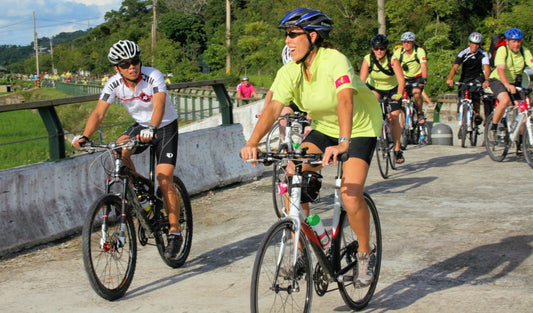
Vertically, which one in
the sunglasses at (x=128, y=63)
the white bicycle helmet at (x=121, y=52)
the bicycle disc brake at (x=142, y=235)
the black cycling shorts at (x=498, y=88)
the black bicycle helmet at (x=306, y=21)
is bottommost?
the bicycle disc brake at (x=142, y=235)

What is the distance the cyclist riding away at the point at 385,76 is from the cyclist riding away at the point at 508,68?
1682 mm

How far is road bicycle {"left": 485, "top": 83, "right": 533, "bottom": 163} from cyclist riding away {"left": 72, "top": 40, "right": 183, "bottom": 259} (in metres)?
6.45

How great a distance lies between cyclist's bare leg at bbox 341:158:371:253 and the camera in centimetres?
504

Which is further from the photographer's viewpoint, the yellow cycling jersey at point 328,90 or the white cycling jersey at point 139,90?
the white cycling jersey at point 139,90

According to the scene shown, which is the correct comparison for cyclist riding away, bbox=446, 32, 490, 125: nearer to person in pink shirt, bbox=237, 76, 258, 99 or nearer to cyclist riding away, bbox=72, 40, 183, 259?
cyclist riding away, bbox=72, 40, 183, 259

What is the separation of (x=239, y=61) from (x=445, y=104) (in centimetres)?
3937

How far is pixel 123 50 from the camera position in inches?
251

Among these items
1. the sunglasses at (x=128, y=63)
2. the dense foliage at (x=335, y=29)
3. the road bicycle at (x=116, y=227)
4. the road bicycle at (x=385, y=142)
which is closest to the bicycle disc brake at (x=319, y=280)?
the road bicycle at (x=116, y=227)

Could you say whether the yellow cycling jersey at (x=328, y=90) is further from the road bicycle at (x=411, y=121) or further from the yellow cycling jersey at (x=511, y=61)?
the road bicycle at (x=411, y=121)

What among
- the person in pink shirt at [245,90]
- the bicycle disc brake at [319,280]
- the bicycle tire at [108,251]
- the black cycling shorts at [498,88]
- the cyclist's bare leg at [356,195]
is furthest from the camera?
the person in pink shirt at [245,90]

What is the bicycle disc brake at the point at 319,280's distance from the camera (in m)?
4.90

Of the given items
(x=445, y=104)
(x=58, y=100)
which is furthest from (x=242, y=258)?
(x=445, y=104)

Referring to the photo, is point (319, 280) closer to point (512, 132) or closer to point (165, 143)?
point (165, 143)

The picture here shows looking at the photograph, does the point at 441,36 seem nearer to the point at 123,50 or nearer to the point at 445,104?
the point at 445,104
